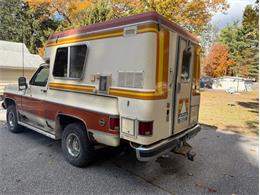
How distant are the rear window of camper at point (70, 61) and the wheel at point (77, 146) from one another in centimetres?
101

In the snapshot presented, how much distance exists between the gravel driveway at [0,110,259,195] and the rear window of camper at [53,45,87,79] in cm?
169

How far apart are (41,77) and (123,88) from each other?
2.78 metres

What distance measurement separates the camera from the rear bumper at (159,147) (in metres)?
3.57

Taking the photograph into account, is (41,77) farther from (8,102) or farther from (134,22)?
(134,22)

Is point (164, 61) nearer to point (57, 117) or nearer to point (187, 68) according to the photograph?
point (187, 68)

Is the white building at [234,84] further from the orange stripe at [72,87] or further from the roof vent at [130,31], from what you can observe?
the roof vent at [130,31]

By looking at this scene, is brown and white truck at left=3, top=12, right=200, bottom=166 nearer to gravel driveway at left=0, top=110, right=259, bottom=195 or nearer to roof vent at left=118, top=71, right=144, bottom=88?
roof vent at left=118, top=71, right=144, bottom=88

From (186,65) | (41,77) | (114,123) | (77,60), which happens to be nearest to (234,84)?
(186,65)

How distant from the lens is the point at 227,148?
599cm

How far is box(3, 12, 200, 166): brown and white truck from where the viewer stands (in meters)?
3.57

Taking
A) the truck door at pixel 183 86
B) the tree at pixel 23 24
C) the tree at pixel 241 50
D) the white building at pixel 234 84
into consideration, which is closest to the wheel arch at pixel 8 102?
the truck door at pixel 183 86

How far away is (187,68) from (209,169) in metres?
2.02

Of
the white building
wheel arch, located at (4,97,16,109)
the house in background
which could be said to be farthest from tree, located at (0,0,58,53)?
the white building

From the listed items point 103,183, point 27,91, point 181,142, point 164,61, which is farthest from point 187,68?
point 27,91
